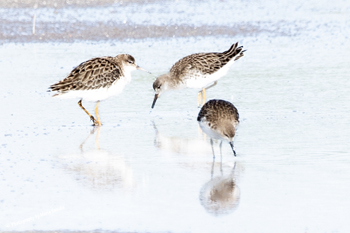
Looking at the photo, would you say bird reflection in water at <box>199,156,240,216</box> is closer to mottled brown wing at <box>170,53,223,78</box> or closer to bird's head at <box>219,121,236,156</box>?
bird's head at <box>219,121,236,156</box>

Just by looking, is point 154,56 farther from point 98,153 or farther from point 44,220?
point 44,220

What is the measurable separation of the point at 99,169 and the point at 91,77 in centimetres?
291

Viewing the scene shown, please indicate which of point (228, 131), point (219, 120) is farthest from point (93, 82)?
point (228, 131)

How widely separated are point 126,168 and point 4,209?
5.38 feet

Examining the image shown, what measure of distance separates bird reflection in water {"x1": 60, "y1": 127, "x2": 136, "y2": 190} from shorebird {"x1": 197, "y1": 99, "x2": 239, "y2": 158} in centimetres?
109

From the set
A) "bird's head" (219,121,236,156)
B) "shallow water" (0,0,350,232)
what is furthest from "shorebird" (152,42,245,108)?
"bird's head" (219,121,236,156)

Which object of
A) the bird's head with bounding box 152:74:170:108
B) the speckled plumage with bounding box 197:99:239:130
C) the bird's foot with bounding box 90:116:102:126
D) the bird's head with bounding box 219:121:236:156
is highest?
the bird's head with bounding box 152:74:170:108

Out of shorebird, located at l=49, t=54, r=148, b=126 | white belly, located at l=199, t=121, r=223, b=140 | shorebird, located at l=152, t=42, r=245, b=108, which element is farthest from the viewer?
shorebird, located at l=152, t=42, r=245, b=108

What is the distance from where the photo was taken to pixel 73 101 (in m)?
11.6

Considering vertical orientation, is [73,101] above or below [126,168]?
above

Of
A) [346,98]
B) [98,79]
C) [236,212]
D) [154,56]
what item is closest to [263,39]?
[154,56]

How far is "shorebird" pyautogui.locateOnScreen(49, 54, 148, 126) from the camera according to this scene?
1002 centimetres

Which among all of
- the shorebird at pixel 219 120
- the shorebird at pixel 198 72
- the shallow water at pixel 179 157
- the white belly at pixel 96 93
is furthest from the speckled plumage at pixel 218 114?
the shorebird at pixel 198 72

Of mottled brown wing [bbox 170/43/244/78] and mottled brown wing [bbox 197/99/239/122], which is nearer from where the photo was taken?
mottled brown wing [bbox 197/99/239/122]
